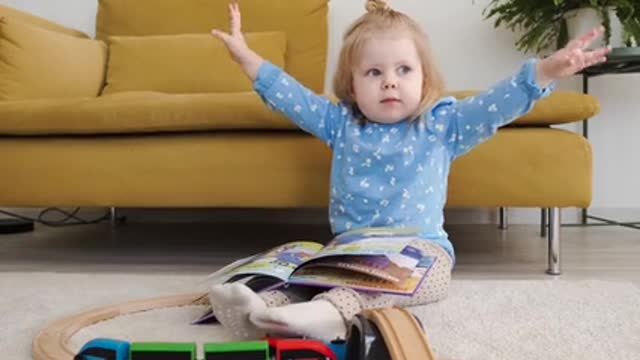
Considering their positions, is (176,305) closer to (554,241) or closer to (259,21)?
(554,241)

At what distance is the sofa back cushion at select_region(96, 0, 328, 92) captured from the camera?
2.14 metres

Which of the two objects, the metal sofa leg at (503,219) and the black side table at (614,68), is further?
the metal sofa leg at (503,219)

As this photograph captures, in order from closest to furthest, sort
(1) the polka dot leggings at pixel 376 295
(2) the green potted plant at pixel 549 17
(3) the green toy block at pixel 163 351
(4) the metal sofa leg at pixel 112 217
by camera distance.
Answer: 1. (3) the green toy block at pixel 163 351
2. (1) the polka dot leggings at pixel 376 295
3. (2) the green potted plant at pixel 549 17
4. (4) the metal sofa leg at pixel 112 217

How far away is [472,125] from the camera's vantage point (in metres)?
1.16

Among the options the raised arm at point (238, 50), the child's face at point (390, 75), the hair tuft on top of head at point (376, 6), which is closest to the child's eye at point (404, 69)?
the child's face at point (390, 75)

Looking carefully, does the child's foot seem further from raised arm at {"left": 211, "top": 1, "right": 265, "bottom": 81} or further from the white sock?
raised arm at {"left": 211, "top": 1, "right": 265, "bottom": 81}

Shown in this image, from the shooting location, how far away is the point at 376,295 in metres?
1.00

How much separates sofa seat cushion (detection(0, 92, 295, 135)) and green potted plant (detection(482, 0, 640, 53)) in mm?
931

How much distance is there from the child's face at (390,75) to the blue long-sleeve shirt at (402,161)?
46mm

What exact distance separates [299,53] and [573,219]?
1033 mm

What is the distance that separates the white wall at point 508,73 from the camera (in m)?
2.22

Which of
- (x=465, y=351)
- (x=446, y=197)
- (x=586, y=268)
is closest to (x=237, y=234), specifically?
(x=446, y=197)

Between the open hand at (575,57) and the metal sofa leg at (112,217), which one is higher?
the open hand at (575,57)

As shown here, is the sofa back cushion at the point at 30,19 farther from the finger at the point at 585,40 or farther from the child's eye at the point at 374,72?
the finger at the point at 585,40
